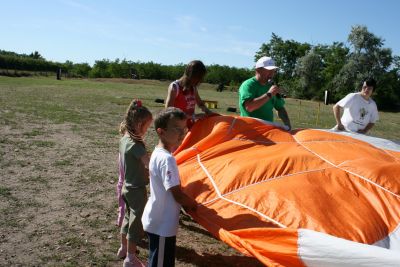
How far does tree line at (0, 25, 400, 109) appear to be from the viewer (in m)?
44.8

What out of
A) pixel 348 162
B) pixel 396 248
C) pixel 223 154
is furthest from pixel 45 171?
pixel 396 248

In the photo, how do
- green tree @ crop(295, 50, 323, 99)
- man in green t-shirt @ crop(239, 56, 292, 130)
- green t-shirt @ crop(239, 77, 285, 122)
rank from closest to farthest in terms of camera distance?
1. man in green t-shirt @ crop(239, 56, 292, 130)
2. green t-shirt @ crop(239, 77, 285, 122)
3. green tree @ crop(295, 50, 323, 99)

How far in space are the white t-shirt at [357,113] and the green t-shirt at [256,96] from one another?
4.76ft

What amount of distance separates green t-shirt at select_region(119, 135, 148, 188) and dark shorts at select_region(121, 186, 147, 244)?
6cm

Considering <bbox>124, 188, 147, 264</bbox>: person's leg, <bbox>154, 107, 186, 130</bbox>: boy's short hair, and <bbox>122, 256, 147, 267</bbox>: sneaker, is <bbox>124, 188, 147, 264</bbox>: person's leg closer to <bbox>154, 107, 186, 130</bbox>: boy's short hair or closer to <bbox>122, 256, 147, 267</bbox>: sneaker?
<bbox>122, 256, 147, 267</bbox>: sneaker

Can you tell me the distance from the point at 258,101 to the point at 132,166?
6.07 ft

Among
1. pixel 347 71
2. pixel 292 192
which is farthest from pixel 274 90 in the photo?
pixel 347 71

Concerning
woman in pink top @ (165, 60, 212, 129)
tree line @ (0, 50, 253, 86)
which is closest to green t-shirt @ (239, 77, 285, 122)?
woman in pink top @ (165, 60, 212, 129)

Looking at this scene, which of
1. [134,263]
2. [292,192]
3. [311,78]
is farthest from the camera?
[311,78]

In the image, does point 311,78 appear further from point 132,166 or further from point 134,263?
point 134,263

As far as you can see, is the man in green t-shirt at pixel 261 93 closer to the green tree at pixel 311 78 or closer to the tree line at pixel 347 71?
the tree line at pixel 347 71

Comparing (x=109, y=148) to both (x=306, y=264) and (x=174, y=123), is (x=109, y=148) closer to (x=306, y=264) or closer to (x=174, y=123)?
(x=174, y=123)

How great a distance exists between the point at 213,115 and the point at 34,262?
8.27ft

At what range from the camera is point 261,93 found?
5086mm
